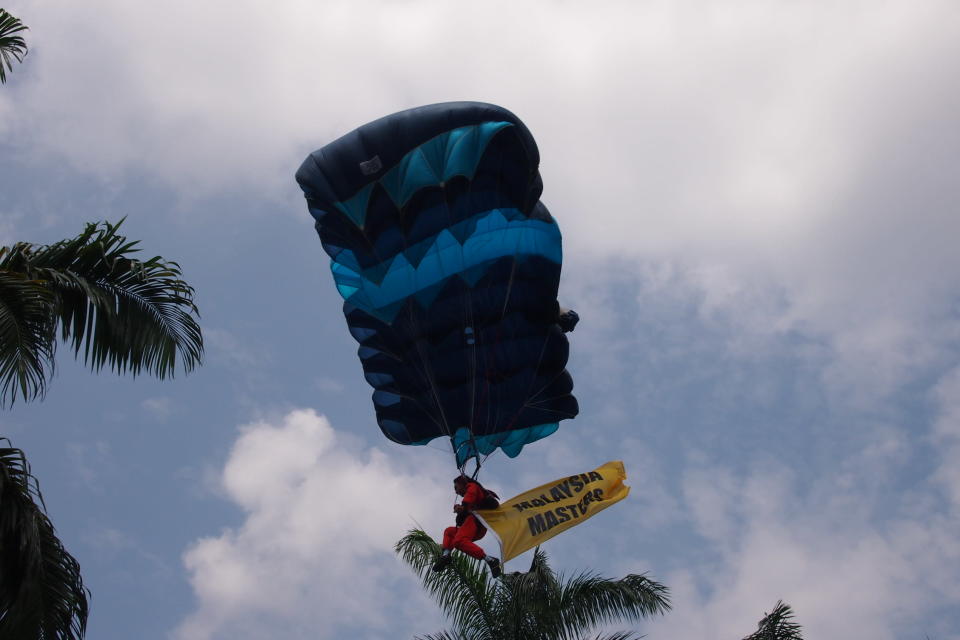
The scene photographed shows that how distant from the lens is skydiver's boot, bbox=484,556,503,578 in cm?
1478

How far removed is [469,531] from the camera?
1570 centimetres

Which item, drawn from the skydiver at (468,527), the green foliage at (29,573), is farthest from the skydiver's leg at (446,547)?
the green foliage at (29,573)

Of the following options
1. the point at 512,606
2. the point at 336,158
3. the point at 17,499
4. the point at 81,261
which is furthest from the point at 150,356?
the point at 336,158

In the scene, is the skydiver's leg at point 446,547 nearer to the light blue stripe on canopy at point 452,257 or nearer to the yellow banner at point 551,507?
the yellow banner at point 551,507

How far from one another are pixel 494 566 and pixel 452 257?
6369 mm

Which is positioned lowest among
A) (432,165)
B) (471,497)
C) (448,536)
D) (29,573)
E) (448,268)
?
(29,573)

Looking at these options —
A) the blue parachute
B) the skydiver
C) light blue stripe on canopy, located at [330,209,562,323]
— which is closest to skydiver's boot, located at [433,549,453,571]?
the skydiver

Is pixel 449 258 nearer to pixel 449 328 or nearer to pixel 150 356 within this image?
pixel 449 328

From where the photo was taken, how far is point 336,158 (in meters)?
17.9

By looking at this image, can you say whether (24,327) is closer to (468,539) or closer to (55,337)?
(55,337)

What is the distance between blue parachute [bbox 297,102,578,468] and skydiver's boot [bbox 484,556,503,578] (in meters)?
2.91

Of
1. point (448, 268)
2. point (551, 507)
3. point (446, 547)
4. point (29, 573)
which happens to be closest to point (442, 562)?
point (446, 547)

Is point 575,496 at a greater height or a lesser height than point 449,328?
lesser

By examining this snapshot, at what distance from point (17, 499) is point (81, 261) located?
201 cm
